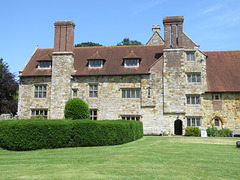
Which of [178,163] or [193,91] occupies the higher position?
[193,91]

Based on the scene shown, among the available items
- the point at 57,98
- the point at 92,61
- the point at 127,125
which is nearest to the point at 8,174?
the point at 127,125

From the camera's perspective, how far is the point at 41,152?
14234 mm

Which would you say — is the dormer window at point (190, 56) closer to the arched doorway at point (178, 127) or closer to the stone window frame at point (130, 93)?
the stone window frame at point (130, 93)

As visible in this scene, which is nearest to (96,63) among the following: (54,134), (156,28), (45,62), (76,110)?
(45,62)

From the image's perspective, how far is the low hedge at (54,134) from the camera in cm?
1509

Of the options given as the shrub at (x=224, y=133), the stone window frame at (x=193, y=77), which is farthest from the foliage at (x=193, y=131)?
the stone window frame at (x=193, y=77)

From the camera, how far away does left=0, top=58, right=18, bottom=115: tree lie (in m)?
33.8

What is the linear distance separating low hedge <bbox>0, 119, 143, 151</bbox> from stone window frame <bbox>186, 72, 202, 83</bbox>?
43.7 ft

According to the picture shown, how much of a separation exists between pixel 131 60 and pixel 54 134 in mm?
15104

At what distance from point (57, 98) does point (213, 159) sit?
19.7 meters

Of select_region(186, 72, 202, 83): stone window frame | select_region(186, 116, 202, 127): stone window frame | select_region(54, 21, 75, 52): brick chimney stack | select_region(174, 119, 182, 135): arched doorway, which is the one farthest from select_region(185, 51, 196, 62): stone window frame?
select_region(54, 21, 75, 52): brick chimney stack

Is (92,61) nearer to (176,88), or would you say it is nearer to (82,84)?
(82,84)

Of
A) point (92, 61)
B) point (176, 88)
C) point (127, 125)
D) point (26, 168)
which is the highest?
point (92, 61)

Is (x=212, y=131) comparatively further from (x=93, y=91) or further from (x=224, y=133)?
Answer: (x=93, y=91)
